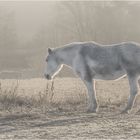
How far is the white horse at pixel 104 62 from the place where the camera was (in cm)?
1098

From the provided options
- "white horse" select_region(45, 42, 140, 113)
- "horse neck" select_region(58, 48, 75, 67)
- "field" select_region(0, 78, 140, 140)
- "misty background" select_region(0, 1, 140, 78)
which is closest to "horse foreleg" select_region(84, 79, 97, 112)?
"white horse" select_region(45, 42, 140, 113)

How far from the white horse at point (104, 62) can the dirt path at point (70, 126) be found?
0.91 metres

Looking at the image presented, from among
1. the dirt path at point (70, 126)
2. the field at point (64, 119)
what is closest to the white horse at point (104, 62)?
the field at point (64, 119)

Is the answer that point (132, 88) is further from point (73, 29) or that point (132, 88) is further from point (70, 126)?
point (73, 29)

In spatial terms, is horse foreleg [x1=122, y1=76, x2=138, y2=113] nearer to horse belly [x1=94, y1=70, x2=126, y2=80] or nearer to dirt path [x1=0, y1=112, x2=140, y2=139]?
horse belly [x1=94, y1=70, x2=126, y2=80]

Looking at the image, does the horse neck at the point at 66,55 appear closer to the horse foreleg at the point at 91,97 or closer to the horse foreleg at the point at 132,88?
the horse foreleg at the point at 91,97

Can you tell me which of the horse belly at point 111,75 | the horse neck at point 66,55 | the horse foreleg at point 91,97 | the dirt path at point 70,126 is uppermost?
the horse neck at point 66,55

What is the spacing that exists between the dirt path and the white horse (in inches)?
35.9

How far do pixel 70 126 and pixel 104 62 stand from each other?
9.09ft

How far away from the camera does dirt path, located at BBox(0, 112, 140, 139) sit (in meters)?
7.92

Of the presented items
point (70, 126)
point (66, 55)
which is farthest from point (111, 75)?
point (70, 126)

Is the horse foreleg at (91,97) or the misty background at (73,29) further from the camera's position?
the misty background at (73,29)

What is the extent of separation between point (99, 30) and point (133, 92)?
25640 millimetres

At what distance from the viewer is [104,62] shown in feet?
37.0
